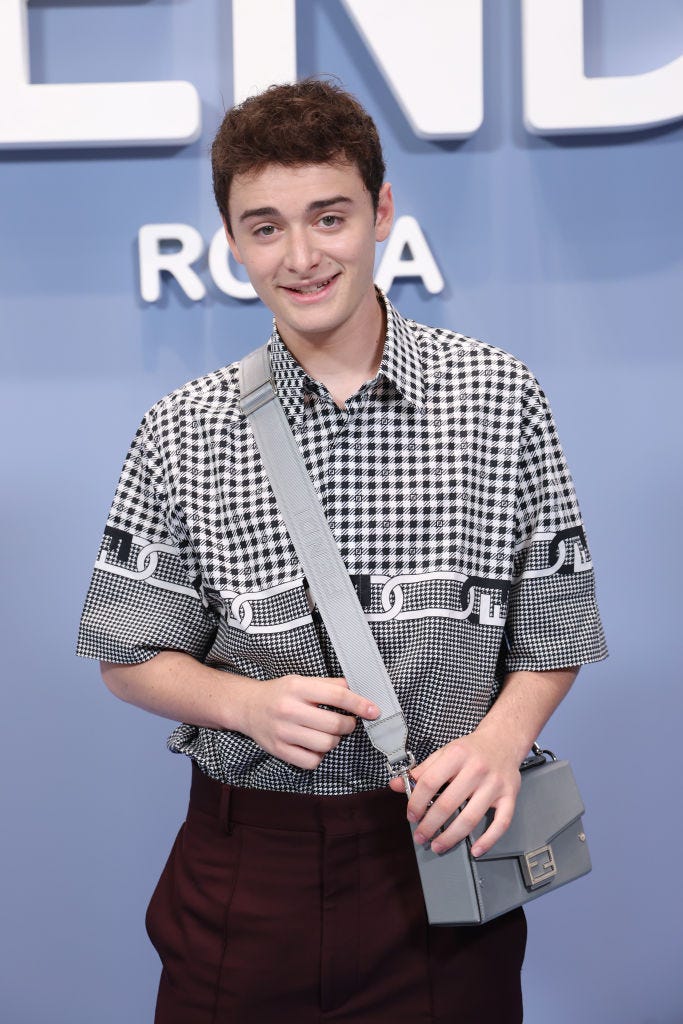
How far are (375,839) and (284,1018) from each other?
21 cm

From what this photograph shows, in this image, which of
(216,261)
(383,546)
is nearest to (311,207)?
(383,546)

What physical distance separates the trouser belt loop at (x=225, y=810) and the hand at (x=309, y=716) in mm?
133

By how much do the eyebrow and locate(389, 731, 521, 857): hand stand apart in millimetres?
540

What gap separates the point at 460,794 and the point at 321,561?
263mm

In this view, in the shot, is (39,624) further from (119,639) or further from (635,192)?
(635,192)

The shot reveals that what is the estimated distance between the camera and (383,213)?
49.8 inches

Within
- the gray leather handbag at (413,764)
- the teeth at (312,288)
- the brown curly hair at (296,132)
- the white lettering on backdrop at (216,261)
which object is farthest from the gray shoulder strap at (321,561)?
the white lettering on backdrop at (216,261)

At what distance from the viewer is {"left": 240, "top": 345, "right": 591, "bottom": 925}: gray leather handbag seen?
109cm

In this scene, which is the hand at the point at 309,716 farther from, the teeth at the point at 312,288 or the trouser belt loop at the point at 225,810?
the teeth at the point at 312,288

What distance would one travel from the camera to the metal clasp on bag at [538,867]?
113 centimetres

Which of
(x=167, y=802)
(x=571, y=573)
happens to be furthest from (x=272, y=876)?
(x=167, y=802)

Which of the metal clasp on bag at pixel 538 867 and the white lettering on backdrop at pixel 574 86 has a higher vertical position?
the white lettering on backdrop at pixel 574 86

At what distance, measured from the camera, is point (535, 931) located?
85.0 inches

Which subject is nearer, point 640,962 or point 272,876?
point 272,876
